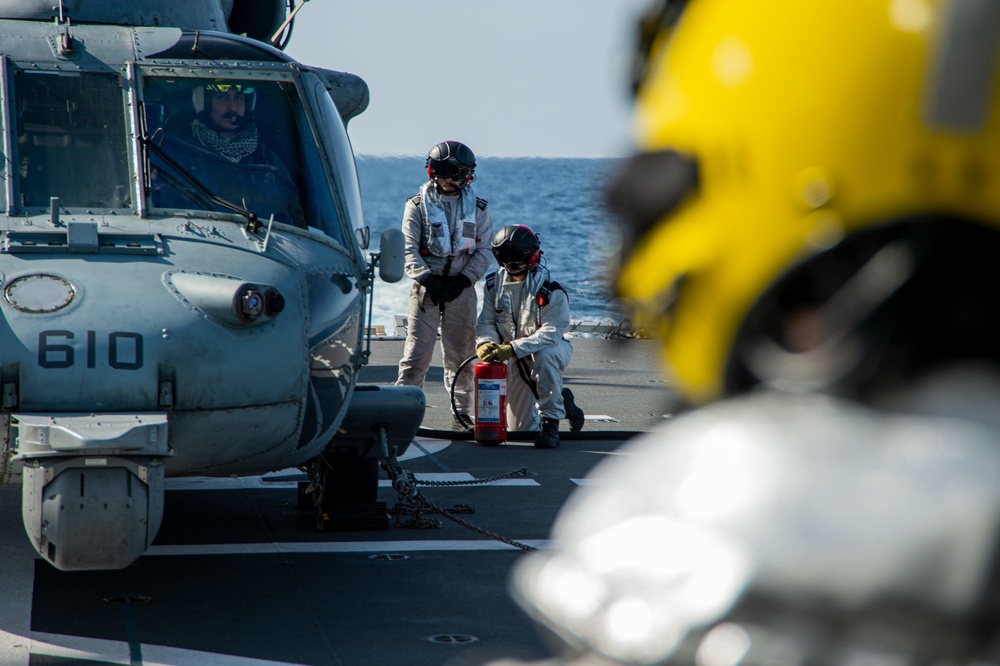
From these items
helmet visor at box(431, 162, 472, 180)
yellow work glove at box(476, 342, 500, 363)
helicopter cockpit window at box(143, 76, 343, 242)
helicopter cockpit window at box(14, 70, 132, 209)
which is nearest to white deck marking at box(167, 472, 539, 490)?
yellow work glove at box(476, 342, 500, 363)

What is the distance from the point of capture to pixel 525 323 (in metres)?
11.0

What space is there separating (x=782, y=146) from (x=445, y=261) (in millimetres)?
10011

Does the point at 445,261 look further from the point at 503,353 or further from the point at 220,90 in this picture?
the point at 220,90

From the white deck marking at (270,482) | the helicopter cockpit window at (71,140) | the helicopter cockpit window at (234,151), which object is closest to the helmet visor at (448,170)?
the white deck marking at (270,482)

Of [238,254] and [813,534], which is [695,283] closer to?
[813,534]

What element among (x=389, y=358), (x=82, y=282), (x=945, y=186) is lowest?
(x=389, y=358)

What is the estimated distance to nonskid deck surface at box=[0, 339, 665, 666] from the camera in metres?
5.30

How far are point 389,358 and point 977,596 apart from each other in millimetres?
14923

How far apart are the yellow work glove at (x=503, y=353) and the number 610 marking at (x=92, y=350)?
554 centimetres

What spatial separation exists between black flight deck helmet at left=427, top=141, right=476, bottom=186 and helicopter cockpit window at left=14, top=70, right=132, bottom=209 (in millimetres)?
4867

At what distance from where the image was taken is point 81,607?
233 inches

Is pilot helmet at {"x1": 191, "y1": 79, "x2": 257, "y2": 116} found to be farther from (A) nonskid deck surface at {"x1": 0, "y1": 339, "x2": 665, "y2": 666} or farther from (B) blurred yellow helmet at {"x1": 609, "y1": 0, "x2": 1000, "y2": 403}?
(B) blurred yellow helmet at {"x1": 609, "y1": 0, "x2": 1000, "y2": 403}

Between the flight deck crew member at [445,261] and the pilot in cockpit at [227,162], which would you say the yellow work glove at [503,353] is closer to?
the flight deck crew member at [445,261]

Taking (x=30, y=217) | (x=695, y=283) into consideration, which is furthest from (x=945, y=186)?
(x=30, y=217)
